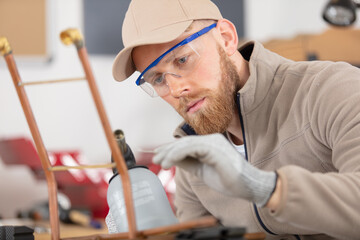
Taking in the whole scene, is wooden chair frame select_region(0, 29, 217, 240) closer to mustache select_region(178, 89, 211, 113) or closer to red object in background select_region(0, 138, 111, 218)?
mustache select_region(178, 89, 211, 113)

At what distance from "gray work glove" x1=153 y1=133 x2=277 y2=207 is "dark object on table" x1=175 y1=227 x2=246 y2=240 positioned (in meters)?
0.08

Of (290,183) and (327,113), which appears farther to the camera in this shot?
(327,113)

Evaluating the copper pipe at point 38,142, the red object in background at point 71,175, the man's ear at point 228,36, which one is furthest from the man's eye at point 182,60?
the red object in background at point 71,175

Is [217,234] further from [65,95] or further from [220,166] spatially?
[65,95]

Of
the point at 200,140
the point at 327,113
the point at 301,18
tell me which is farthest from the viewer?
the point at 301,18

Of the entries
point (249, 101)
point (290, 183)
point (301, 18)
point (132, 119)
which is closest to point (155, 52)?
point (249, 101)

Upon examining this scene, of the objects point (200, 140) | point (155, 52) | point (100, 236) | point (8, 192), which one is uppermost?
point (155, 52)

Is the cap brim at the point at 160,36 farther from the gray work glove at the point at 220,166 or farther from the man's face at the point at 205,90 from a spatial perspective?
the gray work glove at the point at 220,166

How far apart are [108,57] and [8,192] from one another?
1087 millimetres

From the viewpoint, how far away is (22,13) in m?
3.21

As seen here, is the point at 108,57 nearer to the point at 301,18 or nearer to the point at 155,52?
the point at 301,18

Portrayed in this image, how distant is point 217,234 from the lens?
2.27ft

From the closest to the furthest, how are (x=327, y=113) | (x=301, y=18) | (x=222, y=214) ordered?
(x=327, y=113)
(x=222, y=214)
(x=301, y=18)

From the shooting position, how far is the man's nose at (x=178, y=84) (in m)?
1.27
